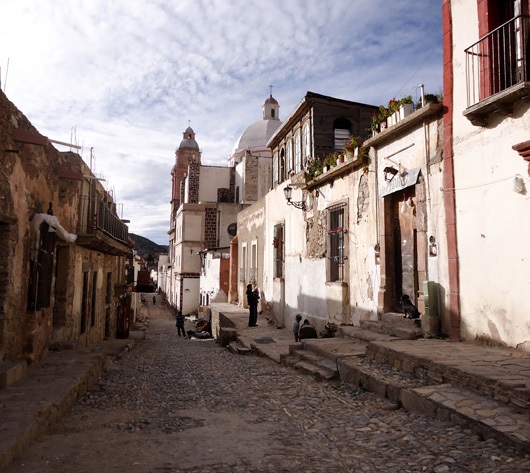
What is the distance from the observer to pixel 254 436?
413 centimetres

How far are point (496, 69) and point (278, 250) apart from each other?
10307 millimetres

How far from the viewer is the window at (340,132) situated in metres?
13.6

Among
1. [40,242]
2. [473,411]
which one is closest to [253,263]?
[40,242]

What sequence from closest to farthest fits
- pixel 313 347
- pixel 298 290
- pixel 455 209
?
pixel 455 209
pixel 313 347
pixel 298 290

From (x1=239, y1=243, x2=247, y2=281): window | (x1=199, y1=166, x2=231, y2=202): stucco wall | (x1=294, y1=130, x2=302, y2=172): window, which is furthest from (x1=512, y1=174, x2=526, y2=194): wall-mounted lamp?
(x1=199, y1=166, x2=231, y2=202): stucco wall

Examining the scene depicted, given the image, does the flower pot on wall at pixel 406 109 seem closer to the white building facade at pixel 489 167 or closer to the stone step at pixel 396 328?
the white building facade at pixel 489 167

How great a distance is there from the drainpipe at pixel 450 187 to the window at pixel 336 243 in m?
3.63

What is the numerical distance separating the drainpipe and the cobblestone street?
2.11 meters

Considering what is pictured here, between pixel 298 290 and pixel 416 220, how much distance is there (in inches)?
230

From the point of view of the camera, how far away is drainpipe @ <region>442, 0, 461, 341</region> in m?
6.84

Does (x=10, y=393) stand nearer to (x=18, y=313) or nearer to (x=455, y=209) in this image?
(x=18, y=313)

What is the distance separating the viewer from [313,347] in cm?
809

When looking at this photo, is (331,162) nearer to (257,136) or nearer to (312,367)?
(312,367)

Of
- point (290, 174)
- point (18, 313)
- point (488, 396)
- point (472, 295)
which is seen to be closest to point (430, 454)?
point (488, 396)
